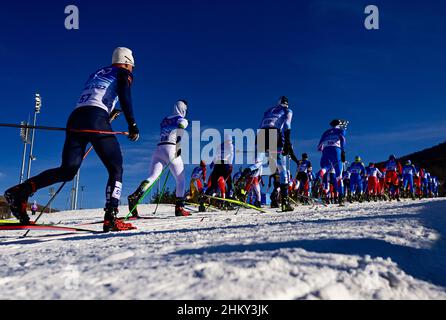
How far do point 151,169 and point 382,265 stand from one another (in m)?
5.89

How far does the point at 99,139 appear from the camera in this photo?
385cm

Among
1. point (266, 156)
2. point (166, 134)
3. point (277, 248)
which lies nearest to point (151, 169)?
point (166, 134)

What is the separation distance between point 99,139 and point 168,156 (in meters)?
3.34

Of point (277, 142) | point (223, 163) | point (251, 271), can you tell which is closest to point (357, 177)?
point (223, 163)

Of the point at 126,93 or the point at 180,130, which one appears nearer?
the point at 126,93

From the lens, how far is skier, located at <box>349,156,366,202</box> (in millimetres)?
16250

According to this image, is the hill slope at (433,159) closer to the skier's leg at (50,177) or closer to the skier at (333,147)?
the skier at (333,147)

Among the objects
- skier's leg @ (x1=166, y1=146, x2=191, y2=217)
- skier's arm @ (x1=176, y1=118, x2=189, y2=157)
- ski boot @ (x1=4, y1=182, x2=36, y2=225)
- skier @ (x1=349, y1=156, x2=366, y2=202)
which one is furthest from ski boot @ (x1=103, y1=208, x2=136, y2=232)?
skier @ (x1=349, y1=156, x2=366, y2=202)

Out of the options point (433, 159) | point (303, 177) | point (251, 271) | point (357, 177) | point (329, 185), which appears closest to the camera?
point (251, 271)

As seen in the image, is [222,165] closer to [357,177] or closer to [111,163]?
[111,163]

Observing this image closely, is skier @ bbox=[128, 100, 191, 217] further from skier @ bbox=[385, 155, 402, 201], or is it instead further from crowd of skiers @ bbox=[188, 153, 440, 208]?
skier @ bbox=[385, 155, 402, 201]

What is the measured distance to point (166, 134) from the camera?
732cm
